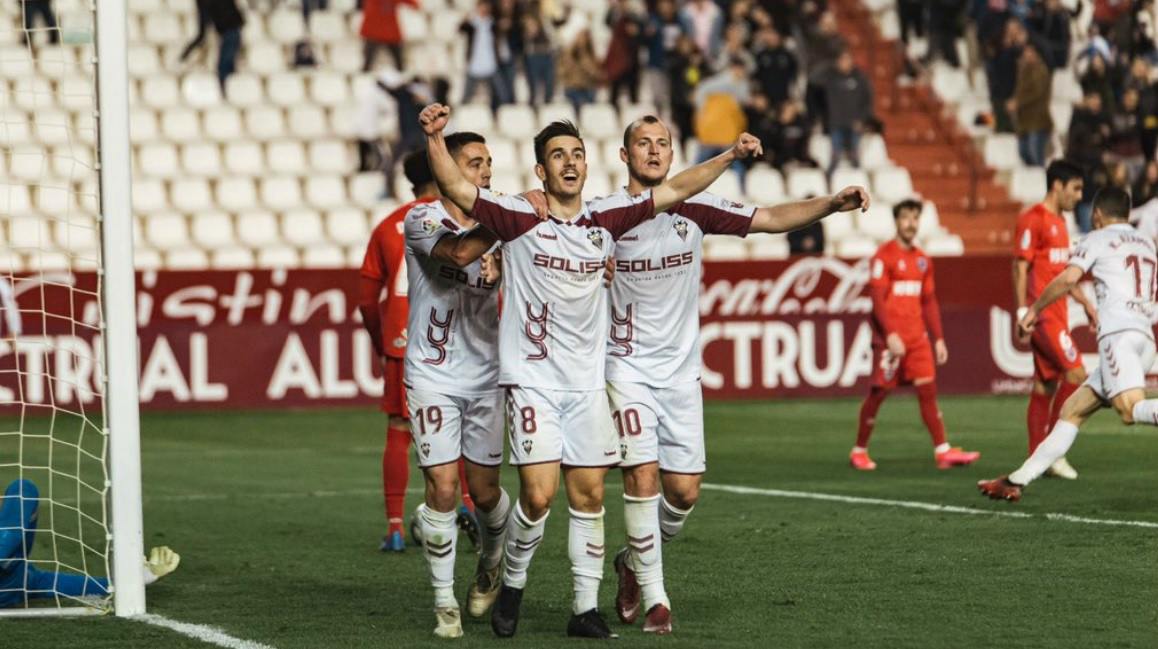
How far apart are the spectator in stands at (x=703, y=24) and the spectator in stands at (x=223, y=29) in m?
5.78

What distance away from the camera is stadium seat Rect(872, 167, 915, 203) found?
25.3 metres

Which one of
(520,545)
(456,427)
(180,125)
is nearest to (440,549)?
(520,545)

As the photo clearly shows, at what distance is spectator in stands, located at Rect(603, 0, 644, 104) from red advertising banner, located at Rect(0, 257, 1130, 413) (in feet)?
18.4

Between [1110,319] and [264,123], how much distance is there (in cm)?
1559

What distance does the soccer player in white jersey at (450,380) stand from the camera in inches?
292

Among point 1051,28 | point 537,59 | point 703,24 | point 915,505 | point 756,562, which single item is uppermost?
point 703,24

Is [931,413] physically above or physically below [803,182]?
below

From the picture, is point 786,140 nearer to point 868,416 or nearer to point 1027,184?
point 1027,184

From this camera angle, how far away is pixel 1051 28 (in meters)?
25.2

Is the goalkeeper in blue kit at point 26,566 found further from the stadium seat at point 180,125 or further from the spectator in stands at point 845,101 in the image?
the spectator in stands at point 845,101

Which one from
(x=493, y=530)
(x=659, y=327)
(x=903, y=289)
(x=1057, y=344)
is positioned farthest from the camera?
(x=903, y=289)

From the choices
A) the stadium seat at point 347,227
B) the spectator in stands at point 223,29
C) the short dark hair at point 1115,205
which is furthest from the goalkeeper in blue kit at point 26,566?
the spectator in stands at point 223,29

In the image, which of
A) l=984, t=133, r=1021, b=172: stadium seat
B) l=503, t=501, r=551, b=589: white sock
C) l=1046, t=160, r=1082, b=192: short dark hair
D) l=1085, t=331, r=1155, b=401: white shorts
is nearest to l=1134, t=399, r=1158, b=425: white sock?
l=1085, t=331, r=1155, b=401: white shorts

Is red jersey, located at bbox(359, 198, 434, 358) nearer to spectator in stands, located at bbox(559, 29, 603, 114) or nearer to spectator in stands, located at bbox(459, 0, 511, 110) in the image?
spectator in stands, located at bbox(459, 0, 511, 110)
